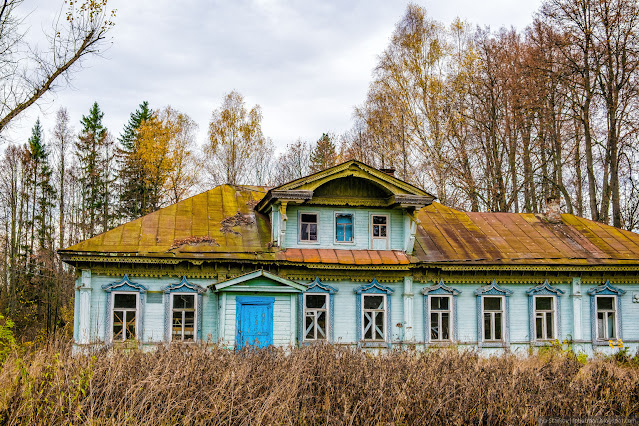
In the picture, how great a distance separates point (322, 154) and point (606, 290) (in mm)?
23246

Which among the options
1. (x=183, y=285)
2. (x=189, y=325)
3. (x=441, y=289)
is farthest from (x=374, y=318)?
(x=183, y=285)

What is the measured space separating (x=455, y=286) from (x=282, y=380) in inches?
402

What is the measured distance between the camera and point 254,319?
47.8ft

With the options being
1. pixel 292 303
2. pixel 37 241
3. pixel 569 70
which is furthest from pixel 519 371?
pixel 37 241

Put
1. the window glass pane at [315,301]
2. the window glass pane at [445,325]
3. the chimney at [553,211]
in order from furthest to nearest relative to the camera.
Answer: the chimney at [553,211], the window glass pane at [445,325], the window glass pane at [315,301]

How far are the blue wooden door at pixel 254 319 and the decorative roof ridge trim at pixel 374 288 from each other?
2.54 meters

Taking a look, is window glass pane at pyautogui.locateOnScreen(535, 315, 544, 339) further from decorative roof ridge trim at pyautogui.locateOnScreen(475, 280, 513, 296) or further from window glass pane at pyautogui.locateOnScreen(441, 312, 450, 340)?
window glass pane at pyautogui.locateOnScreen(441, 312, 450, 340)

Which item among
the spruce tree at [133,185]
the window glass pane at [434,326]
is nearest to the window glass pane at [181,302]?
the window glass pane at [434,326]

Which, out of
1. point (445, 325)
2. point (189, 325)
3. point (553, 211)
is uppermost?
point (553, 211)

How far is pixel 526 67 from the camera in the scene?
2305 cm

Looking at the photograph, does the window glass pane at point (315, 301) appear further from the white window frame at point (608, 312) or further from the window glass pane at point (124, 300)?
the white window frame at point (608, 312)

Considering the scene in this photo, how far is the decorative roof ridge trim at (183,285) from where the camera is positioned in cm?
1455

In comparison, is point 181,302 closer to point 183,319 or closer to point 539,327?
point 183,319

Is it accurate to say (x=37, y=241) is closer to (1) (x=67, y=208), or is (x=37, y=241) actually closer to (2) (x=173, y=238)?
(1) (x=67, y=208)
